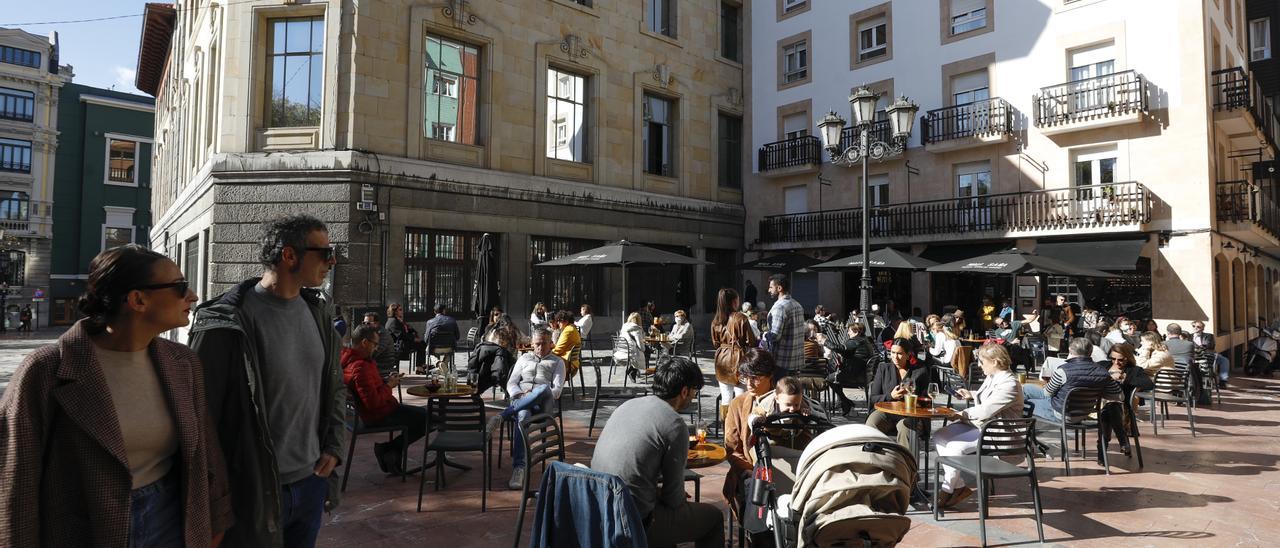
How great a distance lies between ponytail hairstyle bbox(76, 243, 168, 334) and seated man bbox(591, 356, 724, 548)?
6.53ft

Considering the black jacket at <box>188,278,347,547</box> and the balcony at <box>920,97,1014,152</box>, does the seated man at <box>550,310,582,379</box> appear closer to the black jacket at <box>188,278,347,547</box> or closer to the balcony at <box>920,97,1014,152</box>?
the black jacket at <box>188,278,347,547</box>

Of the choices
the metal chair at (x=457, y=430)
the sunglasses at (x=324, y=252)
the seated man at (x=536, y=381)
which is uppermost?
the sunglasses at (x=324, y=252)

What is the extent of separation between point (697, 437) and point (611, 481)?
1.78m

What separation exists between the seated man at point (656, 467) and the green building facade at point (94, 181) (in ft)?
147

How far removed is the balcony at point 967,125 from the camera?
17494mm

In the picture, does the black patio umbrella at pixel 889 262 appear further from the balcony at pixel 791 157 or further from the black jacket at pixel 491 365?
the black jacket at pixel 491 365

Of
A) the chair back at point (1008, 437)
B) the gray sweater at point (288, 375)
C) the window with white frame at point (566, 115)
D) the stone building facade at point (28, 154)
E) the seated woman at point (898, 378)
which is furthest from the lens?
the stone building facade at point (28, 154)

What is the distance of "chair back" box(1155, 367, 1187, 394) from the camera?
7945 mm

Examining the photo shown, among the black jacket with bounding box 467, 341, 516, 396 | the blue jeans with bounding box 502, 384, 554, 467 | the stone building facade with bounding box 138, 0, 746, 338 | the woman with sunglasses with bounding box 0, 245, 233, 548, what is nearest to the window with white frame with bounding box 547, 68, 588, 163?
the stone building facade with bounding box 138, 0, 746, 338

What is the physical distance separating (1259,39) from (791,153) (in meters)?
16.9

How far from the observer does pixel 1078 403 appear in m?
6.18

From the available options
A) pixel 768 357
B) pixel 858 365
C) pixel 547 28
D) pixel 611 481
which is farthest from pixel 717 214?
pixel 611 481

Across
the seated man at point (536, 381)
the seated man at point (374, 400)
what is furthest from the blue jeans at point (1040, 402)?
the seated man at point (374, 400)

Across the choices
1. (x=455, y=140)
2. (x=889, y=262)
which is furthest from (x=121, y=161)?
(x=889, y=262)
